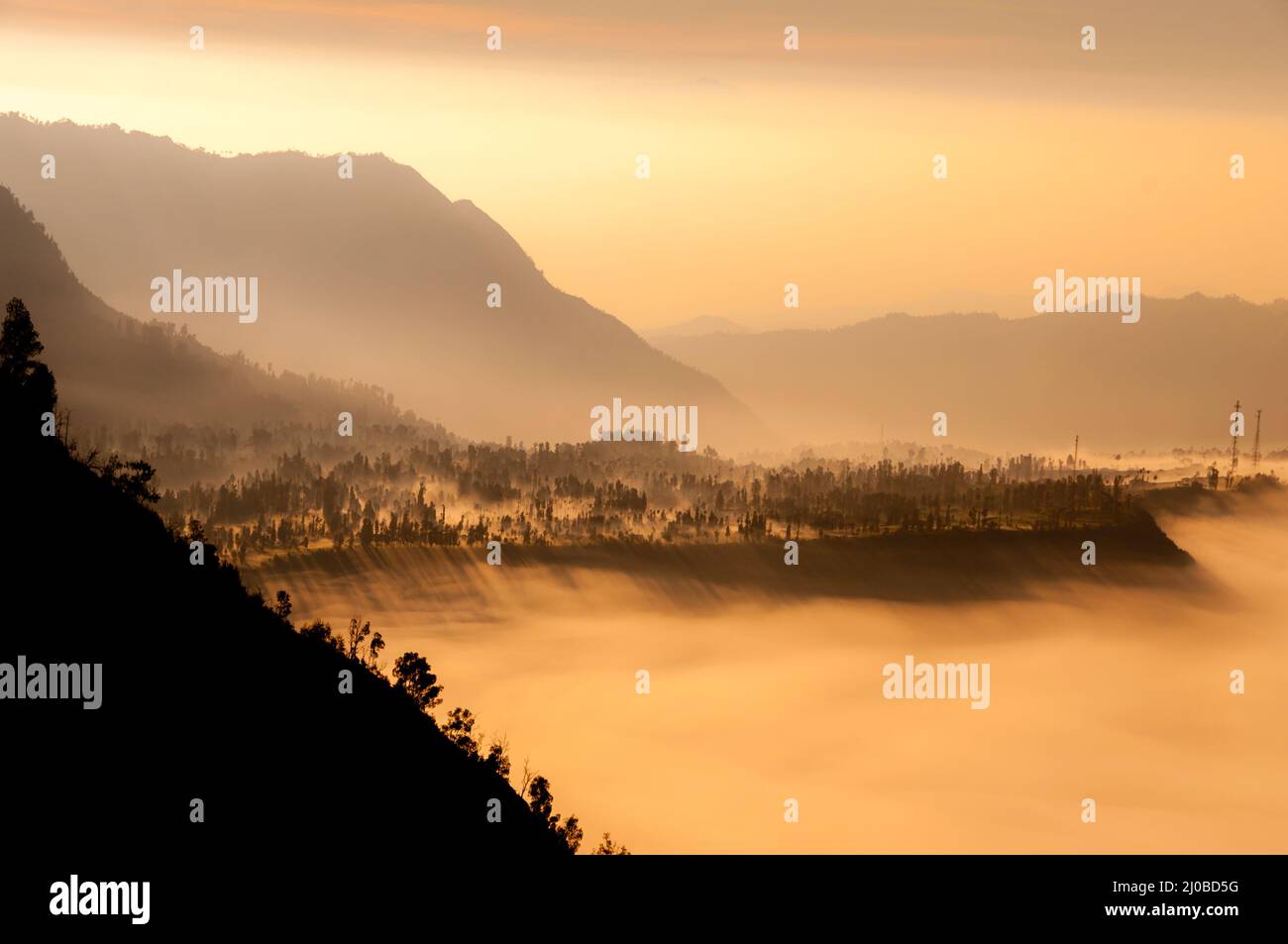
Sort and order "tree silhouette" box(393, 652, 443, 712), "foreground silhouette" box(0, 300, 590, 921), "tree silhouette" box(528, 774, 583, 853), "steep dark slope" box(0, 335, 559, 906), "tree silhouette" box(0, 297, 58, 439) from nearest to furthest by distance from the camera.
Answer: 1. "steep dark slope" box(0, 335, 559, 906)
2. "foreground silhouette" box(0, 300, 590, 921)
3. "tree silhouette" box(0, 297, 58, 439)
4. "tree silhouette" box(528, 774, 583, 853)
5. "tree silhouette" box(393, 652, 443, 712)

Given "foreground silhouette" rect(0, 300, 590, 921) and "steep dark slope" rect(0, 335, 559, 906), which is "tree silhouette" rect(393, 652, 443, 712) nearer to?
"foreground silhouette" rect(0, 300, 590, 921)

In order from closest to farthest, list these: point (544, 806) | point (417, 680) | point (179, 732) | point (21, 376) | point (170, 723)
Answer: point (179, 732)
point (170, 723)
point (21, 376)
point (417, 680)
point (544, 806)

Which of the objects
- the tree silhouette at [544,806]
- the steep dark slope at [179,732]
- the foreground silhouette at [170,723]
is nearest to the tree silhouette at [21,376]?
the foreground silhouette at [170,723]

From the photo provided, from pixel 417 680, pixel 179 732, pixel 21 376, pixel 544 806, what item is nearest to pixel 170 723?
pixel 179 732

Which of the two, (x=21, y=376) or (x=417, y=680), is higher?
(x=21, y=376)

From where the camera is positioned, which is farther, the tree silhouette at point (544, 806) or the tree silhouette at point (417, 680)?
the tree silhouette at point (417, 680)

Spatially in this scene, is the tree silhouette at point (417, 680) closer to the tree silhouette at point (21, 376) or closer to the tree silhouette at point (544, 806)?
the tree silhouette at point (544, 806)

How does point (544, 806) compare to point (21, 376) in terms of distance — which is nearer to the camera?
point (21, 376)

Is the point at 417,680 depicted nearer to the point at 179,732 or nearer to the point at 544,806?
the point at 544,806

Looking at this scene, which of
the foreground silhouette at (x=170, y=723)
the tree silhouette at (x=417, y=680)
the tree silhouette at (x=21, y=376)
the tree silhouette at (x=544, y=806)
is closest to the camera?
the foreground silhouette at (x=170, y=723)

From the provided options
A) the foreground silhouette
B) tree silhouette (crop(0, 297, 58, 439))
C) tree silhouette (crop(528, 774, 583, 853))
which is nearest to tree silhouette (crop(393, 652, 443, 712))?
the foreground silhouette
